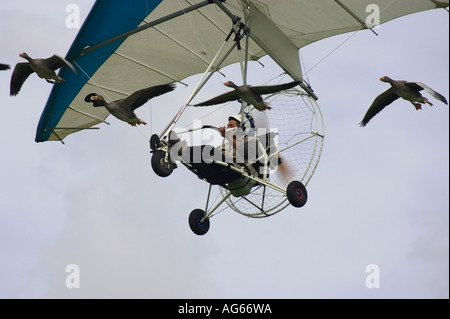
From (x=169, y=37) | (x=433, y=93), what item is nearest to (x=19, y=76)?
(x=169, y=37)

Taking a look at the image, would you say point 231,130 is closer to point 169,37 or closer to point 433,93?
point 433,93

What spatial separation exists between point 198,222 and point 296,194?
2.52 m

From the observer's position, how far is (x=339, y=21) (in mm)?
26656

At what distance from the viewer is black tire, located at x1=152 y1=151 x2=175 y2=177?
76.1 feet

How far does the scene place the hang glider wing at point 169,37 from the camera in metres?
26.0

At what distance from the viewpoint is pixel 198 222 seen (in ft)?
85.5

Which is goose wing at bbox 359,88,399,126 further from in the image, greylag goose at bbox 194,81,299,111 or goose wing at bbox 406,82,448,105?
greylag goose at bbox 194,81,299,111

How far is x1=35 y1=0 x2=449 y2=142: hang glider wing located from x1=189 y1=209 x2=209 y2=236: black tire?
3.58 meters

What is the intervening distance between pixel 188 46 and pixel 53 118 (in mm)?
3536

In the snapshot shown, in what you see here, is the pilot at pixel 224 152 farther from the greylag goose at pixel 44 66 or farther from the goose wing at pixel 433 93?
the goose wing at pixel 433 93

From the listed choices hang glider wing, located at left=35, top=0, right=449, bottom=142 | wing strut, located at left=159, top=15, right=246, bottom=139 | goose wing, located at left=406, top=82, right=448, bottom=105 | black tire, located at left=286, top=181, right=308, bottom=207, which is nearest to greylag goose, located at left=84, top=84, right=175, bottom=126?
wing strut, located at left=159, top=15, right=246, bottom=139
